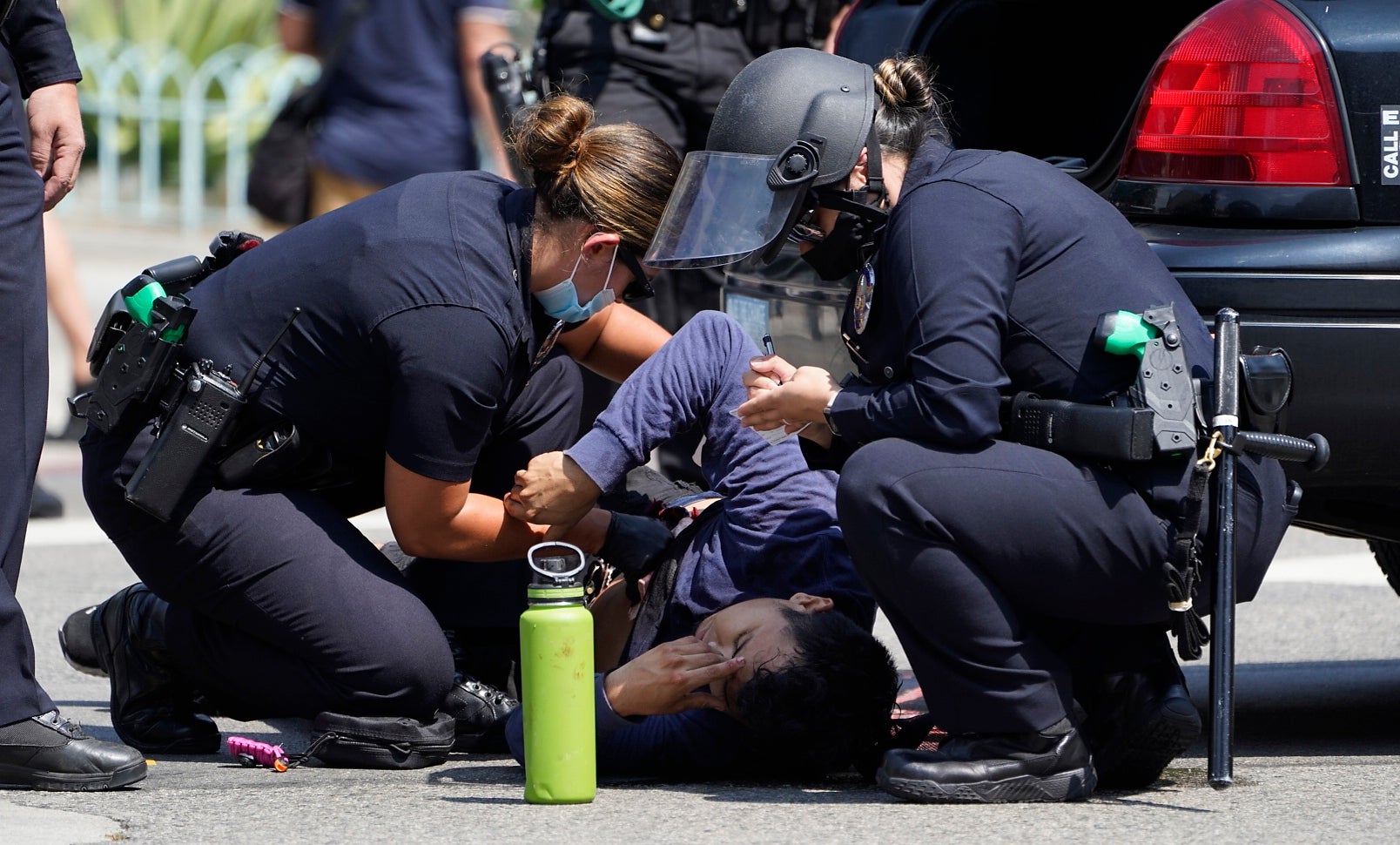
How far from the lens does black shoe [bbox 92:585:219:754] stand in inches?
140

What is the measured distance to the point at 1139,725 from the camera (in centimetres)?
303

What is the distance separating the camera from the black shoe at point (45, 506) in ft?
20.0

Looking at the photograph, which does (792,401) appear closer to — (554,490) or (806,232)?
(806,232)

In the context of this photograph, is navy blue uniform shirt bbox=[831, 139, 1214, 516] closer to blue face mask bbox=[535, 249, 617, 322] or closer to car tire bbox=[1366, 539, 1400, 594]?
blue face mask bbox=[535, 249, 617, 322]

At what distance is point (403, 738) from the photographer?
134 inches

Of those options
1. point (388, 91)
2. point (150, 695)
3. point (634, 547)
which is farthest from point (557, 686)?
point (388, 91)

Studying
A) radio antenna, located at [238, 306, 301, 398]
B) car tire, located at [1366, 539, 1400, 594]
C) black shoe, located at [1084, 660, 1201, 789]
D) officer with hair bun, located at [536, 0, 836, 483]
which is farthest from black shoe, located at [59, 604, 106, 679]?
car tire, located at [1366, 539, 1400, 594]

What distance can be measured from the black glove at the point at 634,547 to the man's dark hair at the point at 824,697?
40cm

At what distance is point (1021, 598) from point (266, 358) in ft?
4.31

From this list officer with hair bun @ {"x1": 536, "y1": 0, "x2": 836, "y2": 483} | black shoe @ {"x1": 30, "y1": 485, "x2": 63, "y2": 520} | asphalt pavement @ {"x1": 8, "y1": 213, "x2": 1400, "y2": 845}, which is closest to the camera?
asphalt pavement @ {"x1": 8, "y1": 213, "x2": 1400, "y2": 845}

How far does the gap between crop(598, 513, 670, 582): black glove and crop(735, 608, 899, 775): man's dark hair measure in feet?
1.31

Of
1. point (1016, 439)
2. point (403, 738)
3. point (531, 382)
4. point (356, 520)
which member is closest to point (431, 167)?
point (356, 520)

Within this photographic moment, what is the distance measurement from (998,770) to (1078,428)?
1.67 feet

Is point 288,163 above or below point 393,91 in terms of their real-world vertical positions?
below
